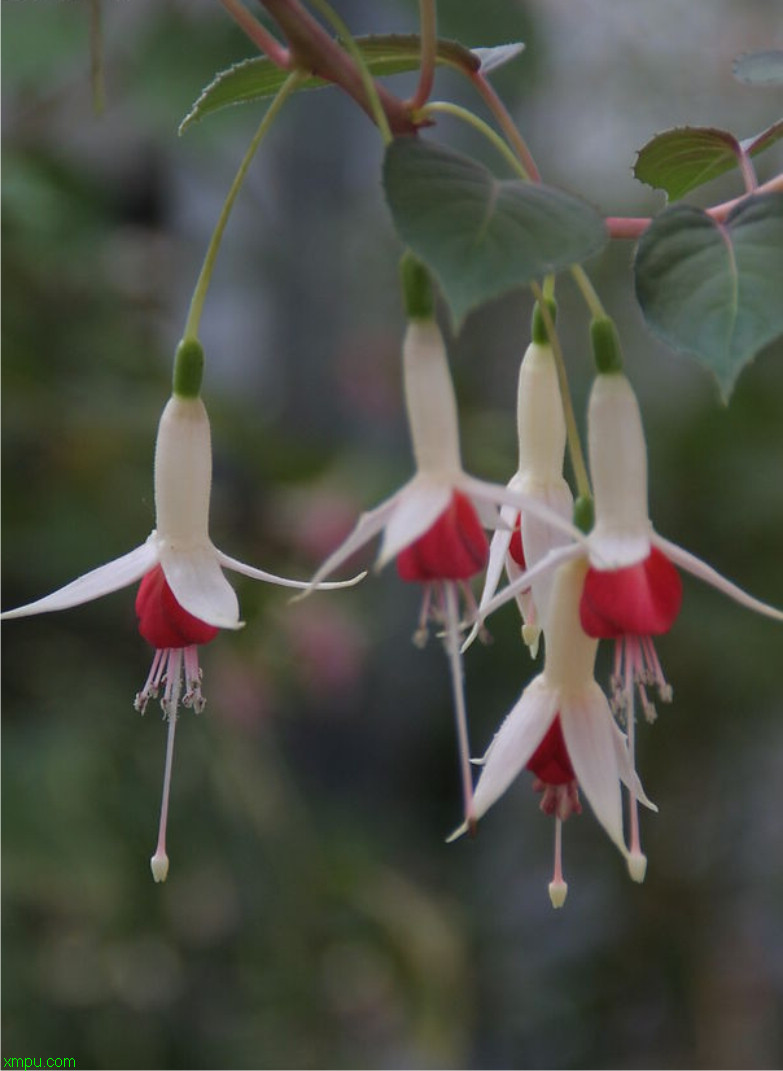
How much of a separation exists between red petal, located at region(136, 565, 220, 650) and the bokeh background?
48 cm

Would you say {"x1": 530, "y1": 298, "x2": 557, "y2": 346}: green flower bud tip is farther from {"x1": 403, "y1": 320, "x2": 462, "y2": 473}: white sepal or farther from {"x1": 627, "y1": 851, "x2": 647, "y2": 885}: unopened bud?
{"x1": 627, "y1": 851, "x2": 647, "y2": 885}: unopened bud

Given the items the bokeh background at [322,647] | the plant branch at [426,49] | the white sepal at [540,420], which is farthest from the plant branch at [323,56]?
the bokeh background at [322,647]

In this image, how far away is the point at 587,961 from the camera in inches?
68.2

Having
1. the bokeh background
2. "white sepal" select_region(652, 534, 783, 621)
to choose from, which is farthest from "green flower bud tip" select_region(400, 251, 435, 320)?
the bokeh background

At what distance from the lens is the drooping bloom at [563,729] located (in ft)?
1.42

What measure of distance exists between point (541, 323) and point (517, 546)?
81 mm

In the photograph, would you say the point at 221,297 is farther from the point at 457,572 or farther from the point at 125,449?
the point at 457,572

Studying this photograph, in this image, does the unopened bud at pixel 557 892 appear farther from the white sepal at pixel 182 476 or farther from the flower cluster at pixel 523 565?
the white sepal at pixel 182 476

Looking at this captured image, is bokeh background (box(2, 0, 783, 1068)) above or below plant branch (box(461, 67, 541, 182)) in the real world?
below

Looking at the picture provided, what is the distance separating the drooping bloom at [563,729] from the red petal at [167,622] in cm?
11

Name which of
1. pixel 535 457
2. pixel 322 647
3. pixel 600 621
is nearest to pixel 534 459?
pixel 535 457

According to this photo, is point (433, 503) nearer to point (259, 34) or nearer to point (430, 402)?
point (430, 402)

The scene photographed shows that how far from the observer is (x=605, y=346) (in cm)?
42

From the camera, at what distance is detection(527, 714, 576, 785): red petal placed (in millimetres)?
444
